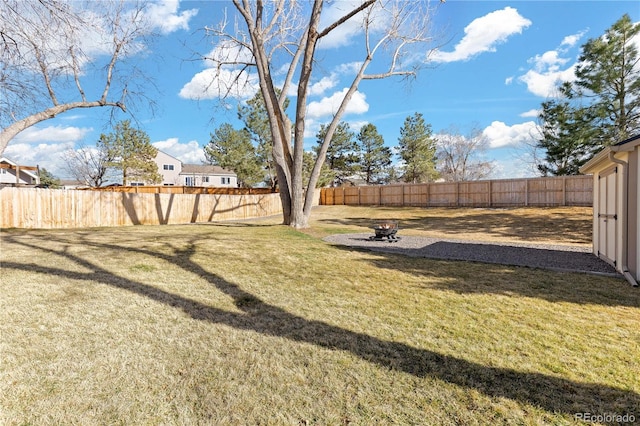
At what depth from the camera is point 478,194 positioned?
21.9 m

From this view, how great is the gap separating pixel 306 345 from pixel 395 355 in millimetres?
768

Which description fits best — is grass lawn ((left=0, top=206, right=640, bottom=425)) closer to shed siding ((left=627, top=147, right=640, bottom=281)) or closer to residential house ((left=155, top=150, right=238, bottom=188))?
shed siding ((left=627, top=147, right=640, bottom=281))

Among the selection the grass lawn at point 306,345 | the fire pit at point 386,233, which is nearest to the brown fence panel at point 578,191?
the fire pit at point 386,233

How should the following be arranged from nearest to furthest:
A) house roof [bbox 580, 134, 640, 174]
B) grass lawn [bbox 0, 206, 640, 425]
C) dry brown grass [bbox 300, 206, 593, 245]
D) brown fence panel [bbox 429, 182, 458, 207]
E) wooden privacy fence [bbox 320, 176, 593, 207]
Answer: grass lawn [bbox 0, 206, 640, 425], house roof [bbox 580, 134, 640, 174], dry brown grass [bbox 300, 206, 593, 245], wooden privacy fence [bbox 320, 176, 593, 207], brown fence panel [bbox 429, 182, 458, 207]

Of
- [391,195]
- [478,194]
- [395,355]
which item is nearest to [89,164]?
[391,195]

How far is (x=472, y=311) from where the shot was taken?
352cm

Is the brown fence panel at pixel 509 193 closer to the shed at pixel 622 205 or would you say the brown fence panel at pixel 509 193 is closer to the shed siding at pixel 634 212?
the shed at pixel 622 205

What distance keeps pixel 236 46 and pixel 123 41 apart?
385 centimetres

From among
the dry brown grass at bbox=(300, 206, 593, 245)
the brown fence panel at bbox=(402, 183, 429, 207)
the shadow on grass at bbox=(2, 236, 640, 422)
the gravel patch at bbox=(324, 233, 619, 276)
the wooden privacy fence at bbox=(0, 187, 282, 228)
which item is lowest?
the shadow on grass at bbox=(2, 236, 640, 422)

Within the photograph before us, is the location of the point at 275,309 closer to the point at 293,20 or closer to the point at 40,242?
the point at 40,242

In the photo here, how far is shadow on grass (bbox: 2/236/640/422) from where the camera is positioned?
1.98 metres

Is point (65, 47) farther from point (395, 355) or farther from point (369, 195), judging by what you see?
point (369, 195)

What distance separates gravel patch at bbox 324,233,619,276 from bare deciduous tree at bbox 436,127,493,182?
28034 mm

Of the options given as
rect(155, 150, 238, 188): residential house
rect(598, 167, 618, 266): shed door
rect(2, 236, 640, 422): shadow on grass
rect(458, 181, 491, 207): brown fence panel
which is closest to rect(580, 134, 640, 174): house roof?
rect(598, 167, 618, 266): shed door
